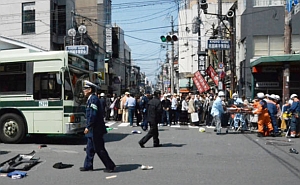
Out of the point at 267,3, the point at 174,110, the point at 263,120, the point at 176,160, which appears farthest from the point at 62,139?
the point at 267,3

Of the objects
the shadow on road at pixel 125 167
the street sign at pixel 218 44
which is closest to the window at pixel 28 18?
the street sign at pixel 218 44

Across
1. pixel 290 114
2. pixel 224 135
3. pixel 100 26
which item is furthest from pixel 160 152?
pixel 100 26

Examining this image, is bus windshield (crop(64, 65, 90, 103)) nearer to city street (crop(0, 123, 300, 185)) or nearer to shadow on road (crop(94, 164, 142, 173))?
city street (crop(0, 123, 300, 185))

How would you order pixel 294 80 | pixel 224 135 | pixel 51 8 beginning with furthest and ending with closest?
pixel 51 8 → pixel 294 80 → pixel 224 135

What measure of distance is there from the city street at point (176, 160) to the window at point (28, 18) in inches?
792

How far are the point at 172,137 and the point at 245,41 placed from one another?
14284mm

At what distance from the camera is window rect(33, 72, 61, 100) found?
11.8 metres

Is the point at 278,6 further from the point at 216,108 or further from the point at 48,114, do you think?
the point at 48,114

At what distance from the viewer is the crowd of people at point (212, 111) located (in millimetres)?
15297

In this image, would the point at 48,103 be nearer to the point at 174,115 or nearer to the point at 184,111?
the point at 184,111

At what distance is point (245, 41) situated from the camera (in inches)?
1056

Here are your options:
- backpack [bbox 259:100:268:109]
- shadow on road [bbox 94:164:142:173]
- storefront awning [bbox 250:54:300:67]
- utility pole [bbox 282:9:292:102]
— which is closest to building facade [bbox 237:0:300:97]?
storefront awning [bbox 250:54:300:67]

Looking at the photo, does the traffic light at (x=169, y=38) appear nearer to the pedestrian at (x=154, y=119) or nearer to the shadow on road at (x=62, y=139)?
the shadow on road at (x=62, y=139)

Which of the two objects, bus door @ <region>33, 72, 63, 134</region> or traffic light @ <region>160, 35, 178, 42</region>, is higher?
traffic light @ <region>160, 35, 178, 42</region>
